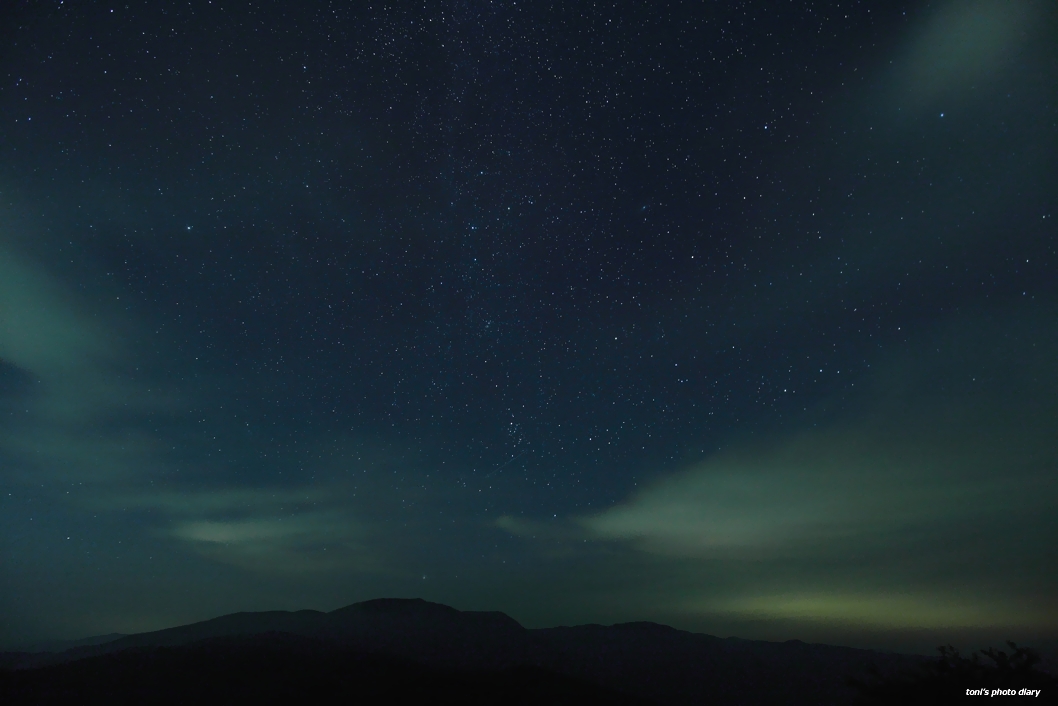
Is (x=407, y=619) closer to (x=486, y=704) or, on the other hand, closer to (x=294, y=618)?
(x=294, y=618)

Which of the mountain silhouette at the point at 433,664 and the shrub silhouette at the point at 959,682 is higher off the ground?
the shrub silhouette at the point at 959,682

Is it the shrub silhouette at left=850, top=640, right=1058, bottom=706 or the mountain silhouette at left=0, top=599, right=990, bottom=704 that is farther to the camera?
the mountain silhouette at left=0, top=599, right=990, bottom=704

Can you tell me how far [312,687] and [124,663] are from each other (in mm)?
14863

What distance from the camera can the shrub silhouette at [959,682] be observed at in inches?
664

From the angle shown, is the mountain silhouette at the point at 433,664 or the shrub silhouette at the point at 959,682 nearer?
the shrub silhouette at the point at 959,682

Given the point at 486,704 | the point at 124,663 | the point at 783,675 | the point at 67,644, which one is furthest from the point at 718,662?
the point at 67,644

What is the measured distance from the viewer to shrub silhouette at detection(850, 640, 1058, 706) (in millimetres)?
16875

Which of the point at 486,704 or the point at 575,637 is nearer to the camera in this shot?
the point at 486,704

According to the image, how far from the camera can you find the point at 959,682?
720 inches

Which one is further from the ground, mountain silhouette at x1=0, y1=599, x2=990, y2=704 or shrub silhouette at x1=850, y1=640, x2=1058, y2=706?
shrub silhouette at x1=850, y1=640, x2=1058, y2=706

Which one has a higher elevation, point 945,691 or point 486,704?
point 945,691

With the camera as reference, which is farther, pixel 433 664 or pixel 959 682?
pixel 433 664

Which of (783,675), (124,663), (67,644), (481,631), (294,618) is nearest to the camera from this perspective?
(124,663)

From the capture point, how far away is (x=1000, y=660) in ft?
58.2
